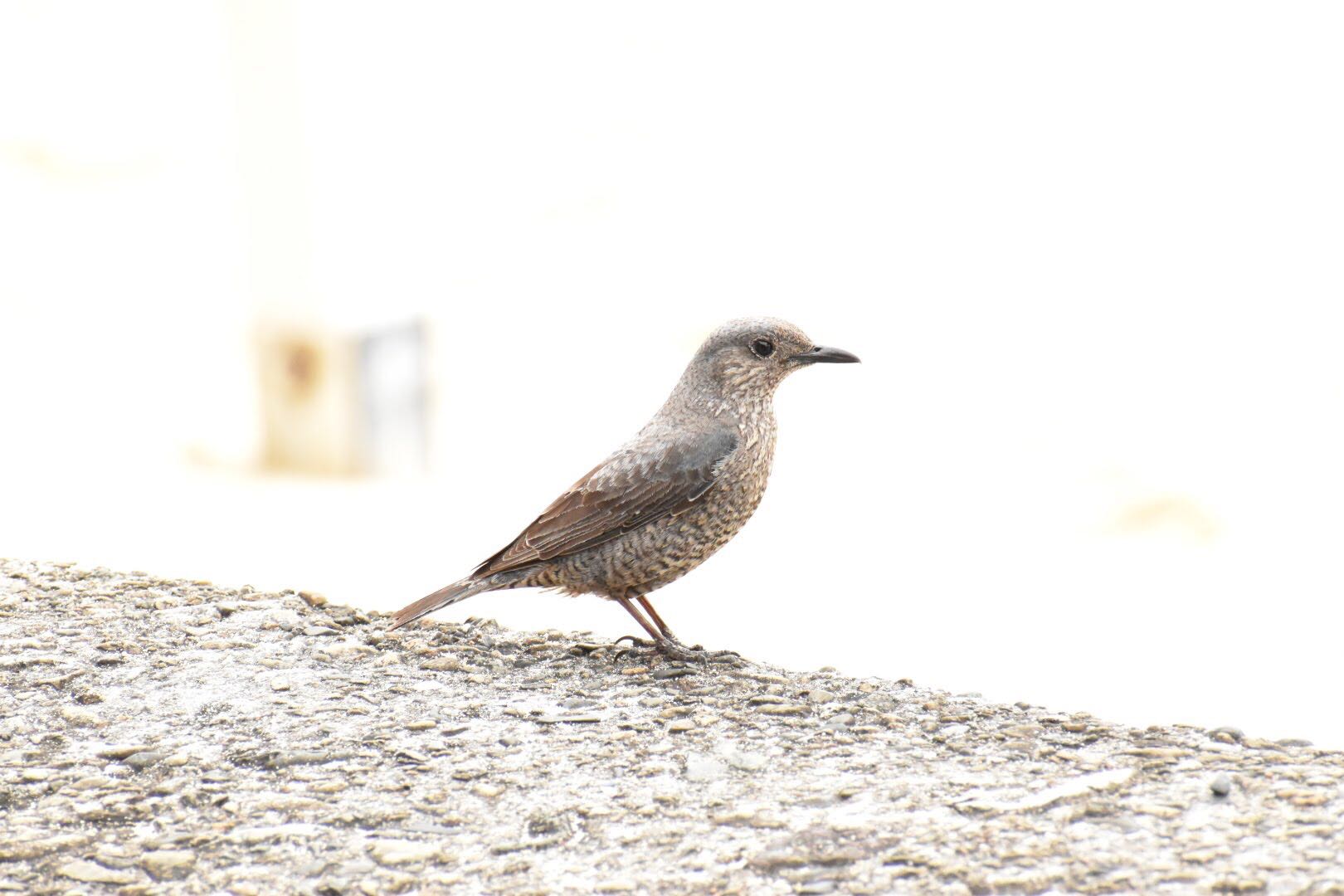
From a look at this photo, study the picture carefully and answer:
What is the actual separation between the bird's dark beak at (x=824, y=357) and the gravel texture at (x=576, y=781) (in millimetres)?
798

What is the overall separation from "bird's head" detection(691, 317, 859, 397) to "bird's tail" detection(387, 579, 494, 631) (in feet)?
2.65

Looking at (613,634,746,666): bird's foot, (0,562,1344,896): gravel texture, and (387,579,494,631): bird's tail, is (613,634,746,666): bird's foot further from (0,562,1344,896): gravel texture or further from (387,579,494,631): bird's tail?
(387,579,494,631): bird's tail

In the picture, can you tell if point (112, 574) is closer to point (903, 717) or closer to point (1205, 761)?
point (903, 717)

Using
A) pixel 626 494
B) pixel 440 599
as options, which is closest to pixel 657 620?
pixel 626 494

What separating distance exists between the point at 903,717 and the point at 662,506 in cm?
83

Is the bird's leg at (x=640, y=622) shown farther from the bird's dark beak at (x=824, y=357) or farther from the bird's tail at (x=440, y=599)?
the bird's dark beak at (x=824, y=357)

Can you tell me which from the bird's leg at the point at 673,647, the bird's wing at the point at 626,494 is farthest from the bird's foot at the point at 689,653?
the bird's wing at the point at 626,494

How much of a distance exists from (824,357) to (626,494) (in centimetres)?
63

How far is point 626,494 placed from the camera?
4.16 m

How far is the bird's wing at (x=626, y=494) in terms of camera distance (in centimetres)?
411

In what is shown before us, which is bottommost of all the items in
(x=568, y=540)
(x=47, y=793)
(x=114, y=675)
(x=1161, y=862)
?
(x=1161, y=862)

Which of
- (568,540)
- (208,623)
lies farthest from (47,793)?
(568,540)

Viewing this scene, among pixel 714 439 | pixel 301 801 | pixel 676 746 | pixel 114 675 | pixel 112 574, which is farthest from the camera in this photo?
pixel 112 574

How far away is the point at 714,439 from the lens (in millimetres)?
4156
